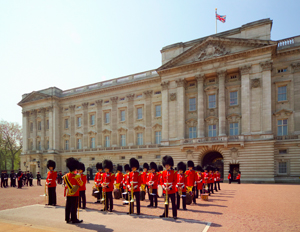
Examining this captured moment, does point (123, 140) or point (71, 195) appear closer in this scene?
point (71, 195)

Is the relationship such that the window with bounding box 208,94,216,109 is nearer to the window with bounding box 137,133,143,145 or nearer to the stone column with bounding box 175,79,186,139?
the stone column with bounding box 175,79,186,139

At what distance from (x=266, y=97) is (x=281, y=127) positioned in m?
4.37

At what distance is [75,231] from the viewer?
7.46m

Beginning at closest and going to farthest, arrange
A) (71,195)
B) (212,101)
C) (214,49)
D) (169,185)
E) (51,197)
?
(71,195) → (169,185) → (51,197) → (214,49) → (212,101)

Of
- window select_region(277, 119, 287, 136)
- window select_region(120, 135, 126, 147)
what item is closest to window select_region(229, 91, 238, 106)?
window select_region(277, 119, 287, 136)

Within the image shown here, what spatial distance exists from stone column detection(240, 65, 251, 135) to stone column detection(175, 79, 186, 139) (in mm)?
8064

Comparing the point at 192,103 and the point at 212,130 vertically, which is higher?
the point at 192,103

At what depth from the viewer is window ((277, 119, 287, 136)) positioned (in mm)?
29469

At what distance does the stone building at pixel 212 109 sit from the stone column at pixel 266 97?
0.36ft

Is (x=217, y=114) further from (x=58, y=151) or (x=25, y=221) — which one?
(x=58, y=151)

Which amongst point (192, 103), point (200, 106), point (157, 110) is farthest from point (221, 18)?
point (157, 110)

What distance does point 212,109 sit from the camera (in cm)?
3328

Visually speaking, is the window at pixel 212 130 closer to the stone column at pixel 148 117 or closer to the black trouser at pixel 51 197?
the stone column at pixel 148 117

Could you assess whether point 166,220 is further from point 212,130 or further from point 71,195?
point 212,130
